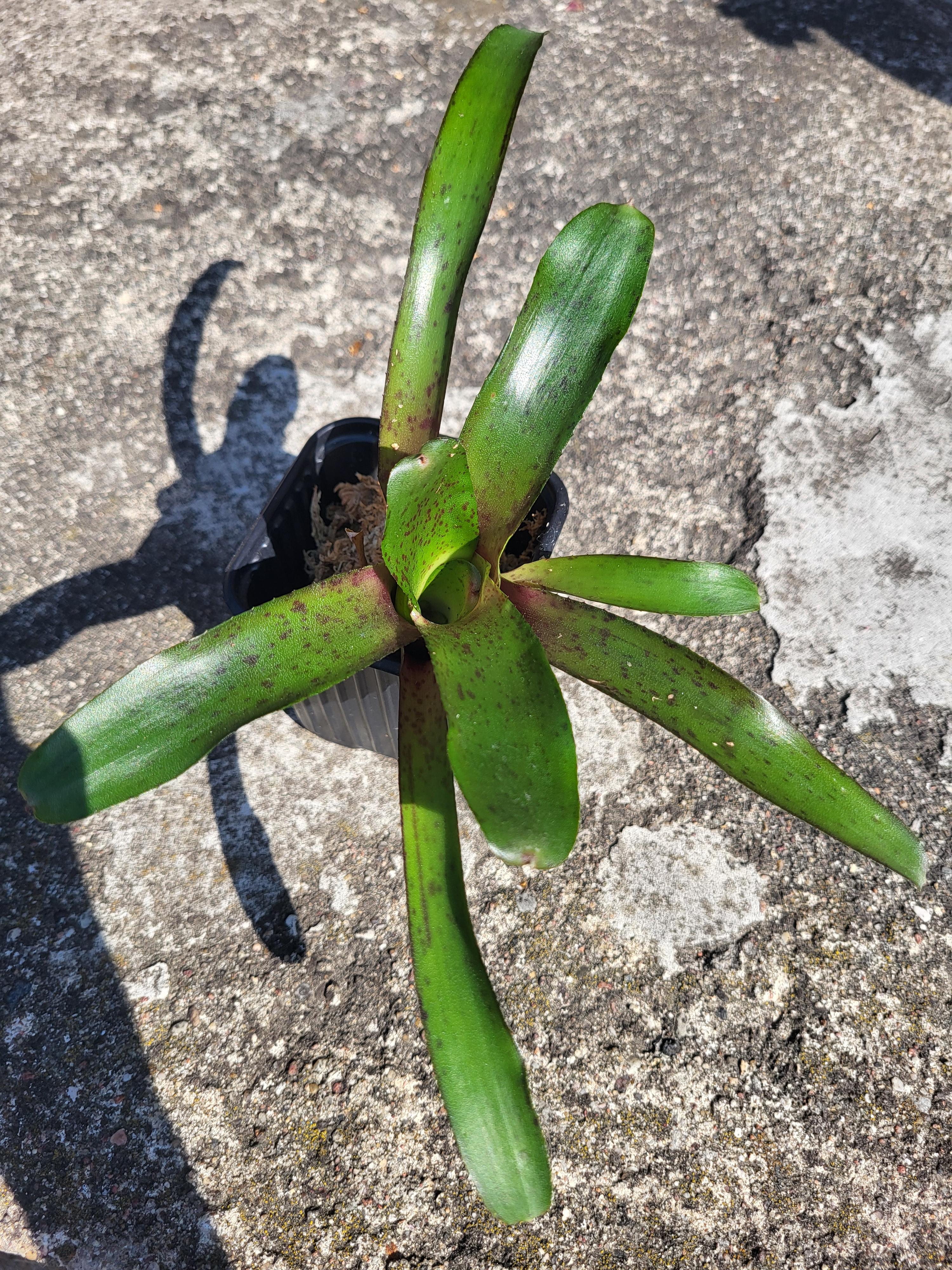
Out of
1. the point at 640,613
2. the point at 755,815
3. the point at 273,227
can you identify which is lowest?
the point at 755,815

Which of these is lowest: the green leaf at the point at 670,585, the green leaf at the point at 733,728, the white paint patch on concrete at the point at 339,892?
the white paint patch on concrete at the point at 339,892

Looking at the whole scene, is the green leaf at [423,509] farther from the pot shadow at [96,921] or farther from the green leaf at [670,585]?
the pot shadow at [96,921]

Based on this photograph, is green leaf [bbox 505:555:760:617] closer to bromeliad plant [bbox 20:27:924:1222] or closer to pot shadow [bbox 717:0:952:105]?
bromeliad plant [bbox 20:27:924:1222]

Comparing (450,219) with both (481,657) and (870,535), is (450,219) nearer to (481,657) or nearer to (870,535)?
(481,657)

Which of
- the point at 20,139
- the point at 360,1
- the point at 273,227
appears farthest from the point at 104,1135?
the point at 360,1

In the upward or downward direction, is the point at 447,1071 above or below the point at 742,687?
below

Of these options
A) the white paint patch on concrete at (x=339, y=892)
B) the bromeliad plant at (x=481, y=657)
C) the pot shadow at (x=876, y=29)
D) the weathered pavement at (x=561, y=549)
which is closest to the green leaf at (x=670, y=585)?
the bromeliad plant at (x=481, y=657)

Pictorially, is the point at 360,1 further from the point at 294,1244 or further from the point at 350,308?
the point at 294,1244

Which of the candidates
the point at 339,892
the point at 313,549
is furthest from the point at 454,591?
the point at 339,892
